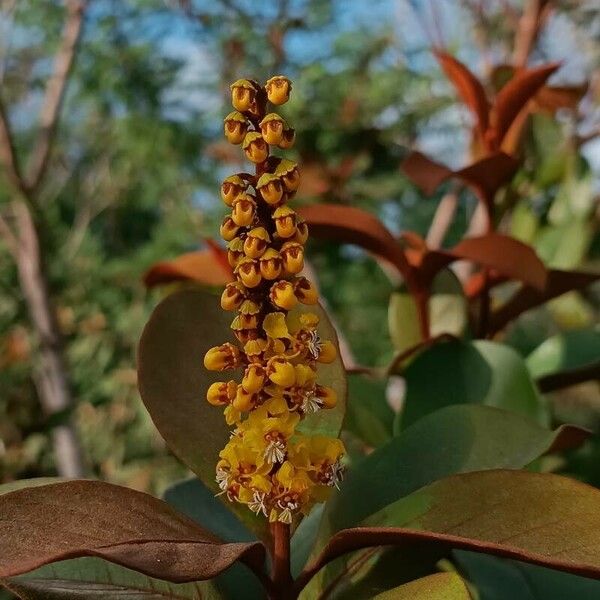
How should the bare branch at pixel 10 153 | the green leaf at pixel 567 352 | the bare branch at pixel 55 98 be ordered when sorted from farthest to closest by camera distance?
the bare branch at pixel 55 98 → the bare branch at pixel 10 153 → the green leaf at pixel 567 352

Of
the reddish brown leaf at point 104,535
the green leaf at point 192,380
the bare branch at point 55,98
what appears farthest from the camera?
the bare branch at point 55,98

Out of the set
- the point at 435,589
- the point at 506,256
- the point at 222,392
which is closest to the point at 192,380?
the point at 222,392

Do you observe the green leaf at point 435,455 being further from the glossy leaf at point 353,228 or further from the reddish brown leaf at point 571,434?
the glossy leaf at point 353,228

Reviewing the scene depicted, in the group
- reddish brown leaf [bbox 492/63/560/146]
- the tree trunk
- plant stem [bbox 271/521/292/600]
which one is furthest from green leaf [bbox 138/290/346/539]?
the tree trunk

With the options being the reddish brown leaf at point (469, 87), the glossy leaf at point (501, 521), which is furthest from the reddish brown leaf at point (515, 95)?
the glossy leaf at point (501, 521)

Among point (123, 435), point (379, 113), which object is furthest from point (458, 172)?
point (123, 435)
